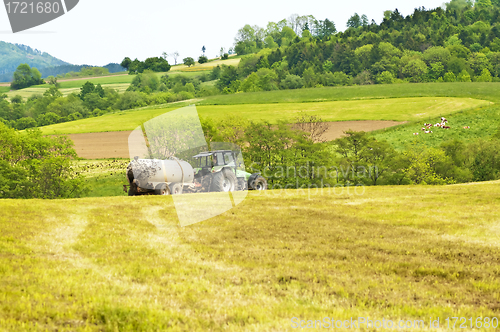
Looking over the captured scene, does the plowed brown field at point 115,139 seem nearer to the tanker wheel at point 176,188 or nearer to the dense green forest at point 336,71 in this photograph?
the tanker wheel at point 176,188

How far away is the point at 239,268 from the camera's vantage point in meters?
9.85

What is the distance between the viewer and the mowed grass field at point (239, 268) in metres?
7.00

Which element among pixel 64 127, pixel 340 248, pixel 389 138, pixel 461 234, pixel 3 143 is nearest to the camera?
pixel 340 248

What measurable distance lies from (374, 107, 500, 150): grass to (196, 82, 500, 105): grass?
22570mm

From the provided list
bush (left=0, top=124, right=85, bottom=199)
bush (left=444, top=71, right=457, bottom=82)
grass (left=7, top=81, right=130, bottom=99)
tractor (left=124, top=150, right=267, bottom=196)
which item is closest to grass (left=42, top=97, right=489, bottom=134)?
bush (left=0, top=124, right=85, bottom=199)

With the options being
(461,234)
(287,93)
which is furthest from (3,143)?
(287,93)

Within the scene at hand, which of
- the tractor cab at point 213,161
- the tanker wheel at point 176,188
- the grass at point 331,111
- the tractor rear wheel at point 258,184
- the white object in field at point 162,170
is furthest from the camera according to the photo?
the grass at point 331,111

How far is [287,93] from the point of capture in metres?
117

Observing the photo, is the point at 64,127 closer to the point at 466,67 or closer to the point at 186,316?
the point at 186,316

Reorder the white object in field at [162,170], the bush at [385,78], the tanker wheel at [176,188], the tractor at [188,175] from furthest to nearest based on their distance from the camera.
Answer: the bush at [385,78]
the tanker wheel at [176,188]
the tractor at [188,175]
the white object in field at [162,170]

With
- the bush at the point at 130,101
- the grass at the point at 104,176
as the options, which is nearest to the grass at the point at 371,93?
the bush at the point at 130,101

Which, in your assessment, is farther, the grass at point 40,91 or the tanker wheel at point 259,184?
the grass at point 40,91

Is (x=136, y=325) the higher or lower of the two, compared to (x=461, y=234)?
higher

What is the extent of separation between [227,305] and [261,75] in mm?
173434
